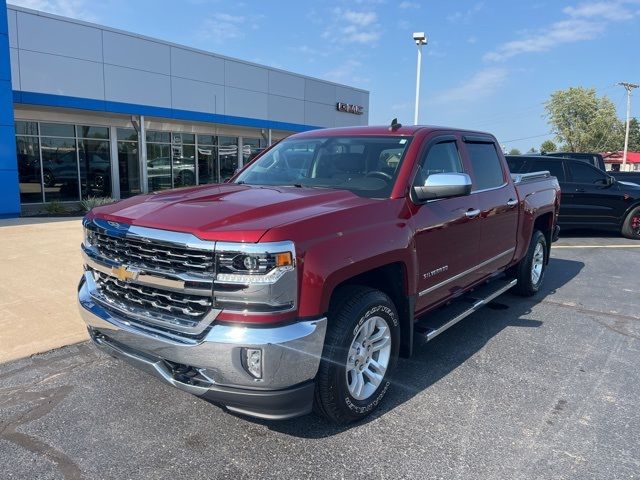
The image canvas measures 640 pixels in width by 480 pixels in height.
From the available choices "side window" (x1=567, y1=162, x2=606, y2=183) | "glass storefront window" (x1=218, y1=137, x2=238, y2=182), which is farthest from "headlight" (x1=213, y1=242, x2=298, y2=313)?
"glass storefront window" (x1=218, y1=137, x2=238, y2=182)

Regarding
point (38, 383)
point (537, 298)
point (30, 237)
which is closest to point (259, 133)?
point (30, 237)

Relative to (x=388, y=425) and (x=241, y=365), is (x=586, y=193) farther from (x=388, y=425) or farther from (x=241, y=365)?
(x=241, y=365)

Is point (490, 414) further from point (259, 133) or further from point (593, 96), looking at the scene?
point (593, 96)

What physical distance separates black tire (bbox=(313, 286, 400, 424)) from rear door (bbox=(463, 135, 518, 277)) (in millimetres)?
1861

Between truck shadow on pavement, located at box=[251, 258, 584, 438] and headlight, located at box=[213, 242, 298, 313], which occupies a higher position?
headlight, located at box=[213, 242, 298, 313]

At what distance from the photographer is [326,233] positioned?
9.36ft

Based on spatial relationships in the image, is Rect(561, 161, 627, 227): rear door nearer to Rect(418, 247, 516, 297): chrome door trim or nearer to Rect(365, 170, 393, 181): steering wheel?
Rect(418, 247, 516, 297): chrome door trim

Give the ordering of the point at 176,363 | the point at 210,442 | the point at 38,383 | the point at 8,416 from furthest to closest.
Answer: the point at 38,383 < the point at 8,416 < the point at 210,442 < the point at 176,363

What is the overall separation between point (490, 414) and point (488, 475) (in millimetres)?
712

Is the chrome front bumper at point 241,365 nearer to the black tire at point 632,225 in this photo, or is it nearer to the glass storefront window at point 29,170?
the black tire at point 632,225

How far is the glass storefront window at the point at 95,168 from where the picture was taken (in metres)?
17.9

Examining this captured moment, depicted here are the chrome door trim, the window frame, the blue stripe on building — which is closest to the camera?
the chrome door trim

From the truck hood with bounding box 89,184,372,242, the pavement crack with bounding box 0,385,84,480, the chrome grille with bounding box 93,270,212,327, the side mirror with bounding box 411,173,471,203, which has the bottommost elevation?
the pavement crack with bounding box 0,385,84,480

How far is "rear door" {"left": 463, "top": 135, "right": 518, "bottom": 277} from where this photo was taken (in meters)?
4.74
